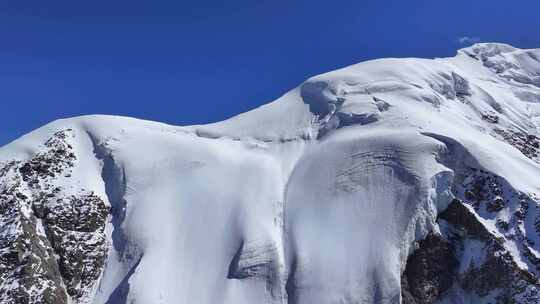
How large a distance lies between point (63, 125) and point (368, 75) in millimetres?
29612

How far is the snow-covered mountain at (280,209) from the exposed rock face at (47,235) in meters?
0.12

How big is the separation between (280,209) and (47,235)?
671 inches

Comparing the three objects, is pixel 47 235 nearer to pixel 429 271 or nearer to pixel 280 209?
pixel 280 209

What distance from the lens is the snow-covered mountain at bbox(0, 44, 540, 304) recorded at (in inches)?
1831

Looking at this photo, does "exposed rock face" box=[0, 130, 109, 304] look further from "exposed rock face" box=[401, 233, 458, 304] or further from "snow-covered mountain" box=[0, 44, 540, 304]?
"exposed rock face" box=[401, 233, 458, 304]

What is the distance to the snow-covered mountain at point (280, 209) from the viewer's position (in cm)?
4650

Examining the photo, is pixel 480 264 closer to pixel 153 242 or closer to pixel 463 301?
pixel 463 301

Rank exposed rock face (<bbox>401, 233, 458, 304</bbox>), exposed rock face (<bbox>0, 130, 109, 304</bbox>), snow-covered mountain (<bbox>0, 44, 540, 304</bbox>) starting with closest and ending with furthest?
exposed rock face (<bbox>401, 233, 458, 304</bbox>)
snow-covered mountain (<bbox>0, 44, 540, 304</bbox>)
exposed rock face (<bbox>0, 130, 109, 304</bbox>)

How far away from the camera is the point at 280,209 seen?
5294 centimetres

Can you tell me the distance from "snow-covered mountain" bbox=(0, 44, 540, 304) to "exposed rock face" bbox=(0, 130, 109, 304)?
115mm

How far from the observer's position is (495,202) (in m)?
49.7

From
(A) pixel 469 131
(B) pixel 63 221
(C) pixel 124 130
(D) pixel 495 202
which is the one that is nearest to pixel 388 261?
(D) pixel 495 202

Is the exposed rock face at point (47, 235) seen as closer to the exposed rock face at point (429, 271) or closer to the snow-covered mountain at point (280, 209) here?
the snow-covered mountain at point (280, 209)

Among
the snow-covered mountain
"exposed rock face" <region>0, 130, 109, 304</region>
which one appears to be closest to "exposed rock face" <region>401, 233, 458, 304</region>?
the snow-covered mountain
